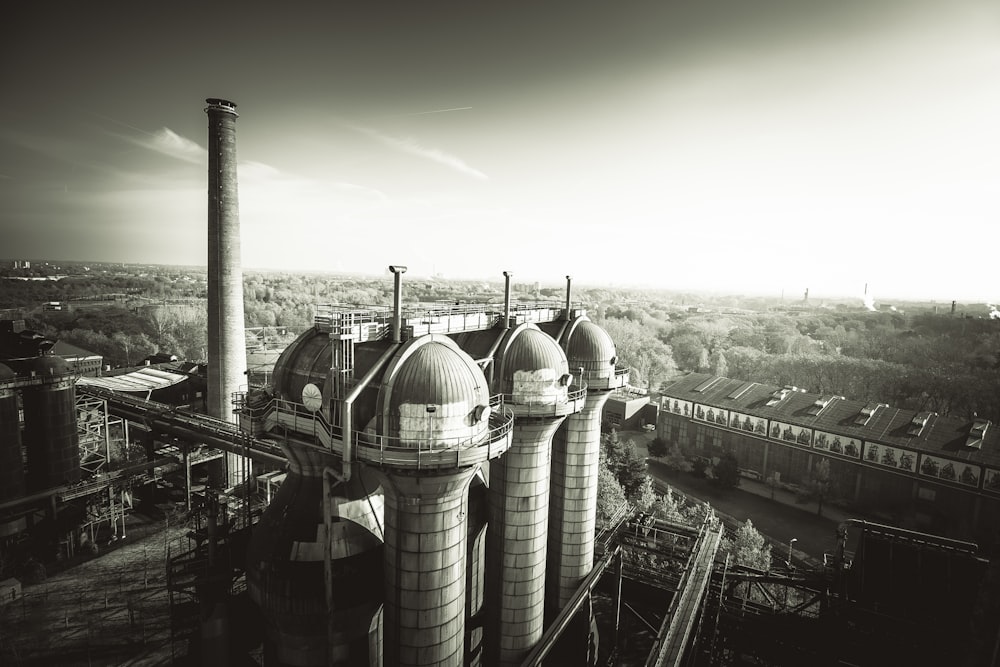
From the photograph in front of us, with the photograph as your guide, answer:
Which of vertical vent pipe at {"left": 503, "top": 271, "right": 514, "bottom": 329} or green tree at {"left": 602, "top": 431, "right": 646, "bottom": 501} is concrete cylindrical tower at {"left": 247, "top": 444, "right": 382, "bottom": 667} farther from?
green tree at {"left": 602, "top": 431, "right": 646, "bottom": 501}

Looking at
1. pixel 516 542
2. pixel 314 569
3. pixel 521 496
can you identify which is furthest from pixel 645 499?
pixel 314 569

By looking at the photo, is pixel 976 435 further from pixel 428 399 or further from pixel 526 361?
pixel 428 399

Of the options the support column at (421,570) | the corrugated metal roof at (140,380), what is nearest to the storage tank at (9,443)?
the corrugated metal roof at (140,380)

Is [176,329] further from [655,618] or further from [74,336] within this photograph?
[655,618]

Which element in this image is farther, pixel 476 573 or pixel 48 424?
pixel 48 424

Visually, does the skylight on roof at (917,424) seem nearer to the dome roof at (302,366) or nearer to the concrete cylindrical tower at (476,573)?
the concrete cylindrical tower at (476,573)

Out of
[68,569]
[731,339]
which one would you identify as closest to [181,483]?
[68,569]

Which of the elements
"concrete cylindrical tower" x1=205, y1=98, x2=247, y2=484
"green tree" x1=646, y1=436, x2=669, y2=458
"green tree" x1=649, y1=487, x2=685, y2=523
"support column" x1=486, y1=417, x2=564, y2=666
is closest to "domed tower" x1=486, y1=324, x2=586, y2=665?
"support column" x1=486, y1=417, x2=564, y2=666
